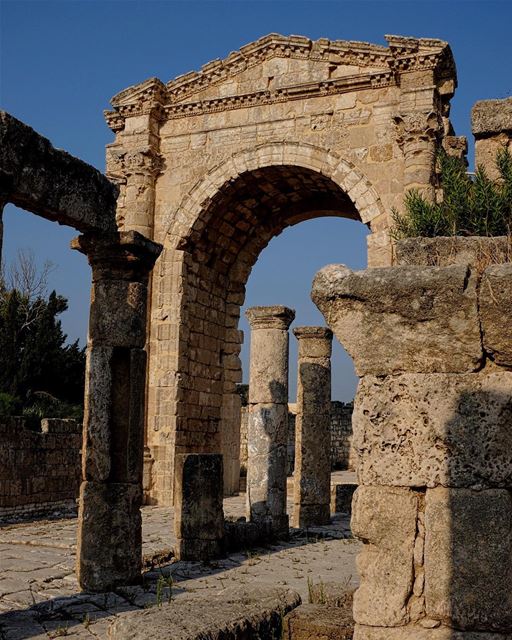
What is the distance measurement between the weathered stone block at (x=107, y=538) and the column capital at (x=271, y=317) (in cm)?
458

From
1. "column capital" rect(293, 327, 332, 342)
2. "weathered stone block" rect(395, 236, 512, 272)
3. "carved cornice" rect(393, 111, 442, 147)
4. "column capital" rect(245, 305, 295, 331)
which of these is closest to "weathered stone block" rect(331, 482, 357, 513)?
"column capital" rect(293, 327, 332, 342)

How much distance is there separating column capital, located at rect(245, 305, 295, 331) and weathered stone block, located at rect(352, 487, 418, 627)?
8.38m

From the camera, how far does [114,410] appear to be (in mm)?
7531

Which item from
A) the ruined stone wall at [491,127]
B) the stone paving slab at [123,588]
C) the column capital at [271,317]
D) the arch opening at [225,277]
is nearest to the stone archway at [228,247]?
the arch opening at [225,277]

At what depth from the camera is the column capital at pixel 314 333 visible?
12.5 metres

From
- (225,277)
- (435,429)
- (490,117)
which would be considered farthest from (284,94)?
(435,429)

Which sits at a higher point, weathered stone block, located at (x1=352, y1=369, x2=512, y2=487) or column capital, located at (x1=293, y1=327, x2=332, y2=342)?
column capital, located at (x1=293, y1=327, x2=332, y2=342)

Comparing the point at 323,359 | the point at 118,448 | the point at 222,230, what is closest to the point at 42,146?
the point at 118,448

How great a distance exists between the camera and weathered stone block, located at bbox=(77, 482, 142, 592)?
7070 millimetres

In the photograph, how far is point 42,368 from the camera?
23.0 metres

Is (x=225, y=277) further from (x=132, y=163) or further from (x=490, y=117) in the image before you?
(x=490, y=117)

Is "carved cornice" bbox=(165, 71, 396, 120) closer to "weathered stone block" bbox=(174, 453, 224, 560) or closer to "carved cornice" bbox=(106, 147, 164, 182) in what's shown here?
"carved cornice" bbox=(106, 147, 164, 182)

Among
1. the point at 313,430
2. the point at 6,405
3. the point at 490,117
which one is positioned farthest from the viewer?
the point at 6,405

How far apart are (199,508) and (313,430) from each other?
12.1 ft
